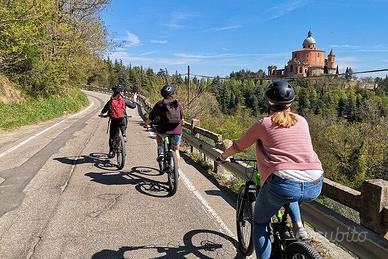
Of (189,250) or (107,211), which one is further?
(107,211)

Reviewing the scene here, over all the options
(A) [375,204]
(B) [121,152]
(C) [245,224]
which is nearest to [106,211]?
(C) [245,224]

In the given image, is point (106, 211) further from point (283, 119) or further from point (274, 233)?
point (283, 119)

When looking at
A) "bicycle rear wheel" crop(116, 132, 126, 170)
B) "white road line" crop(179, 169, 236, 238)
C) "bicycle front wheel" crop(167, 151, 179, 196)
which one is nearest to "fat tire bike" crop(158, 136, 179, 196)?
"bicycle front wheel" crop(167, 151, 179, 196)

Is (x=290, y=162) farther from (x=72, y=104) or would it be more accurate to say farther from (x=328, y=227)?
(x=72, y=104)

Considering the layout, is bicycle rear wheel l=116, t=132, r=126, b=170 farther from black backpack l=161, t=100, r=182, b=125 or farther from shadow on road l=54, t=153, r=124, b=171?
black backpack l=161, t=100, r=182, b=125

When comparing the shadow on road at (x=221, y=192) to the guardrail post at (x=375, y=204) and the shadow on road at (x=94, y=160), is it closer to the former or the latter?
the shadow on road at (x=94, y=160)

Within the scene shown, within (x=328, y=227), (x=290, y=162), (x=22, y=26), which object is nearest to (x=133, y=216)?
(x=328, y=227)

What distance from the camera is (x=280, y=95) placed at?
3.28 metres

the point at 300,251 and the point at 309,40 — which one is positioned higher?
the point at 309,40

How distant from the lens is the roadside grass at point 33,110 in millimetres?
18505

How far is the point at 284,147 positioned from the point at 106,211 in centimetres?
364

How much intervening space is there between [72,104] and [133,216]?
1051 inches

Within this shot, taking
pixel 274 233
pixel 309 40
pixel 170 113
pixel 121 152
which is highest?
pixel 309 40

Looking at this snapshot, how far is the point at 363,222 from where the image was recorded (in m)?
3.75
